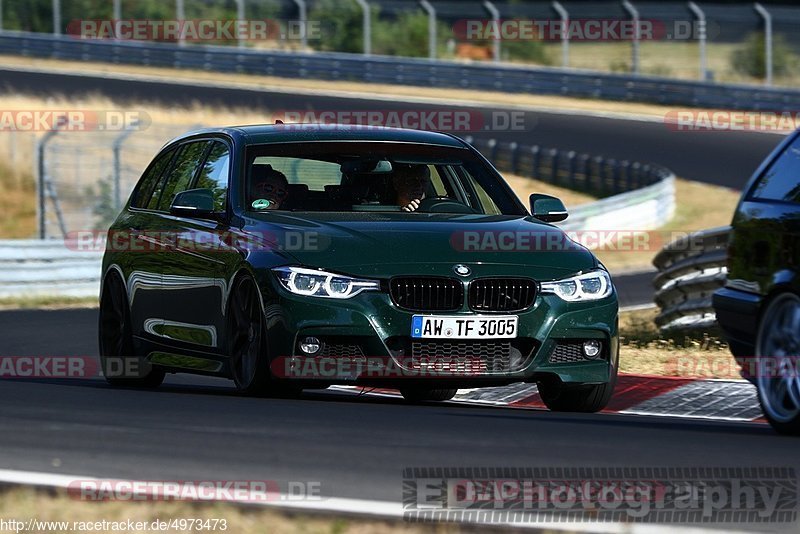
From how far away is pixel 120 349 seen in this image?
11219 mm

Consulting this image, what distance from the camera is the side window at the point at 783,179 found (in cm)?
855

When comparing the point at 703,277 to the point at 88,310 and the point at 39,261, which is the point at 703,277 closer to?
the point at 88,310

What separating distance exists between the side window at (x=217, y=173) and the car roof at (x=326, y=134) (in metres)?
0.12

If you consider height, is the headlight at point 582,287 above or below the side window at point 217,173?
below

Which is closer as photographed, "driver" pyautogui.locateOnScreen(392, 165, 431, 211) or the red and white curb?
the red and white curb

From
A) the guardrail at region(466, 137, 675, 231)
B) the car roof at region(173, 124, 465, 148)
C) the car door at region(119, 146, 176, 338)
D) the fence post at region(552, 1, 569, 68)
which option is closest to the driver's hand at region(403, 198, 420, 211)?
the car roof at region(173, 124, 465, 148)

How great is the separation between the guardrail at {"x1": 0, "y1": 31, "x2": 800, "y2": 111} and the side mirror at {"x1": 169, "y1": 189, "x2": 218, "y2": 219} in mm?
32090

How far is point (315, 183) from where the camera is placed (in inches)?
413

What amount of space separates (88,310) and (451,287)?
10.5 meters

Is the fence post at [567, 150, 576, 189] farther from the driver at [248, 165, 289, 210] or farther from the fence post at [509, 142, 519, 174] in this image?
the driver at [248, 165, 289, 210]

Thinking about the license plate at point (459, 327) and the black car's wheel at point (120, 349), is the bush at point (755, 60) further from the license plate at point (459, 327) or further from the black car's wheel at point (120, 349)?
the license plate at point (459, 327)

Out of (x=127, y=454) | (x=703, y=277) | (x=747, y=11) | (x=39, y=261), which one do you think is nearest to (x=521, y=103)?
(x=747, y=11)

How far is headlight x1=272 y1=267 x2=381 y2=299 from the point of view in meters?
8.86

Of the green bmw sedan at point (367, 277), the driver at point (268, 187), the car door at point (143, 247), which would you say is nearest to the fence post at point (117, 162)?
the car door at point (143, 247)
